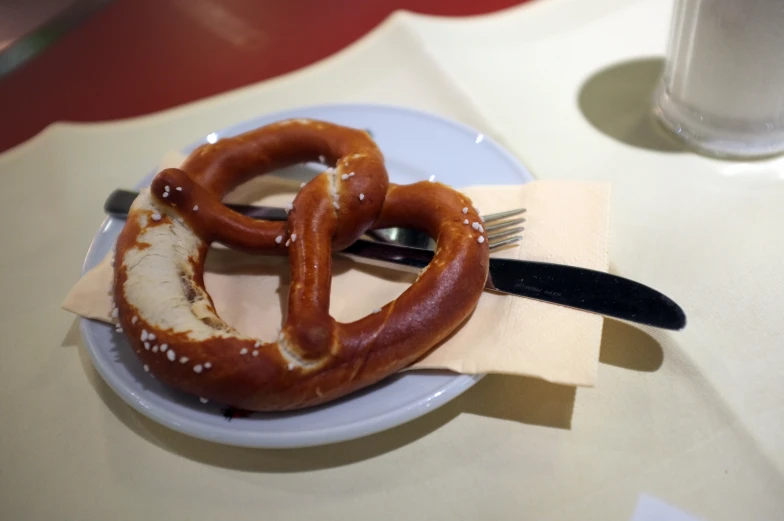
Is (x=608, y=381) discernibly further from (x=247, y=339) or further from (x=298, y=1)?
(x=298, y=1)

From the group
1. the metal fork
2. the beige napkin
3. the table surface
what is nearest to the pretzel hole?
the beige napkin

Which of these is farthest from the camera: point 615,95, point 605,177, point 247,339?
point 615,95

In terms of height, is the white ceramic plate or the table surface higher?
the table surface

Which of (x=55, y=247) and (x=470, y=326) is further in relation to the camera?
(x=55, y=247)

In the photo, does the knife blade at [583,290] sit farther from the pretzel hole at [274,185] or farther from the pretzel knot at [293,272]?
the pretzel hole at [274,185]

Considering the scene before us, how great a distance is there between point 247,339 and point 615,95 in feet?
2.42

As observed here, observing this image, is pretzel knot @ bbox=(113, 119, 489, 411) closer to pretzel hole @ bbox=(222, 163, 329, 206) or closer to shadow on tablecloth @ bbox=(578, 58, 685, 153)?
pretzel hole @ bbox=(222, 163, 329, 206)

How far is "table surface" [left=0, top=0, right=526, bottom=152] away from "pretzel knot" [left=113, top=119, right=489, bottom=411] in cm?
44

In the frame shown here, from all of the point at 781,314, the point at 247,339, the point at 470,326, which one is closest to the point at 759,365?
the point at 781,314

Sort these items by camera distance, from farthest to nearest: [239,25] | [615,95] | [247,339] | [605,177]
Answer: [239,25]
[615,95]
[605,177]
[247,339]

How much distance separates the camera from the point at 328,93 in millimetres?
1086

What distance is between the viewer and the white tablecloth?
555 mm

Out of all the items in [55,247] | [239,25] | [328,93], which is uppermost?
[239,25]

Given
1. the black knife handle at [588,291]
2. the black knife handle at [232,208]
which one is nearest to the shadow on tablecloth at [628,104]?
the black knife handle at [588,291]
